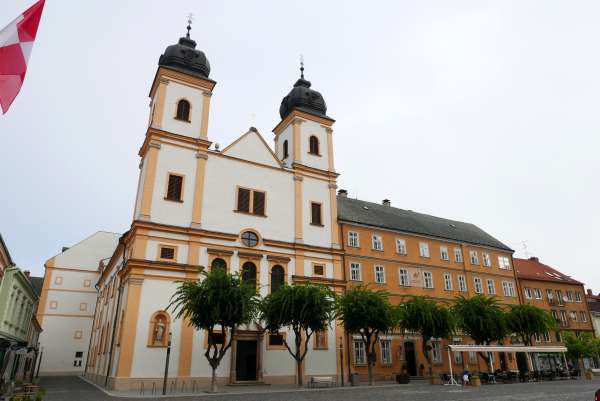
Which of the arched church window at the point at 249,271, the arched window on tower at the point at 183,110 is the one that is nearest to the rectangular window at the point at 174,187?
the arched window on tower at the point at 183,110

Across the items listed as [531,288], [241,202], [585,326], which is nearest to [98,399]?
[241,202]

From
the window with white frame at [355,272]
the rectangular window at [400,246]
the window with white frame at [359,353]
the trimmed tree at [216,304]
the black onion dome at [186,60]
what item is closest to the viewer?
the trimmed tree at [216,304]

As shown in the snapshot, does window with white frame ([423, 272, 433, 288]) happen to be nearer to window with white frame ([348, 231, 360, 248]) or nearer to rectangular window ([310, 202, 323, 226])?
window with white frame ([348, 231, 360, 248])

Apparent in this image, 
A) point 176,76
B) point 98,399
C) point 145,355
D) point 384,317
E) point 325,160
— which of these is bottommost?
point 98,399

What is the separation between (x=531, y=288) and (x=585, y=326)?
31.7 ft

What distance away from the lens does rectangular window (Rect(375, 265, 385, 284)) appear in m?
36.1

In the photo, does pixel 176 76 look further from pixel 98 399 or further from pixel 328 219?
pixel 98 399

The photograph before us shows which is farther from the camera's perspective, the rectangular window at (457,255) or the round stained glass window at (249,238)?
the rectangular window at (457,255)

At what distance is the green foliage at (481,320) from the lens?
31875 mm

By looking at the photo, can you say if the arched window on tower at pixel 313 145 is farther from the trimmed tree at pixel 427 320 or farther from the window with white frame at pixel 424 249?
the trimmed tree at pixel 427 320

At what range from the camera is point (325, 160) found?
121ft

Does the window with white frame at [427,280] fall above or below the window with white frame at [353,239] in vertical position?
below

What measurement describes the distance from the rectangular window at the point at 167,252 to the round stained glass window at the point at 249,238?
15.9 ft

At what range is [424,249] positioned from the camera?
40250mm
